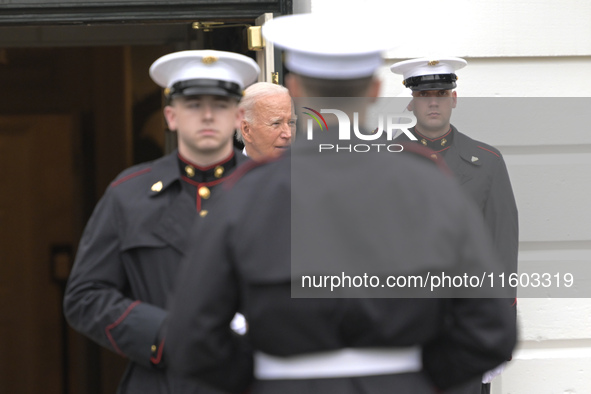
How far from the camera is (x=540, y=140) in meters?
3.91

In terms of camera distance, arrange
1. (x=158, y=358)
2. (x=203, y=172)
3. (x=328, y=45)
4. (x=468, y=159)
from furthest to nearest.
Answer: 1. (x=468, y=159)
2. (x=203, y=172)
3. (x=158, y=358)
4. (x=328, y=45)

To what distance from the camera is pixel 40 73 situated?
6.62 metres

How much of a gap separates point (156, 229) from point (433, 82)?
1.46 meters

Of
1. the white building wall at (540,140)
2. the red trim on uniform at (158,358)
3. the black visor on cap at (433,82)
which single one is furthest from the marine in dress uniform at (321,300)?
the white building wall at (540,140)

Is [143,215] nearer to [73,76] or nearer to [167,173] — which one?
[167,173]

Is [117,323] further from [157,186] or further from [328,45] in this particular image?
[328,45]

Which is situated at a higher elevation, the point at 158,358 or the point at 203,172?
the point at 203,172

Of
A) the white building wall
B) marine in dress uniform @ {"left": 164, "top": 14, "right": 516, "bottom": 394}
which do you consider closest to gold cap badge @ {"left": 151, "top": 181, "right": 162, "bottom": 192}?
marine in dress uniform @ {"left": 164, "top": 14, "right": 516, "bottom": 394}

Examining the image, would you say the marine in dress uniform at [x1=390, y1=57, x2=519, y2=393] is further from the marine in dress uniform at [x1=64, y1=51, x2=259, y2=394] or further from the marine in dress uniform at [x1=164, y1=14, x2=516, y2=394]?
the marine in dress uniform at [x1=164, y1=14, x2=516, y2=394]

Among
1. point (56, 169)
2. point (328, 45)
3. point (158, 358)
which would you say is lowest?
point (56, 169)

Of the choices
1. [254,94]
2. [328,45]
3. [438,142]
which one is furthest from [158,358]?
[438,142]

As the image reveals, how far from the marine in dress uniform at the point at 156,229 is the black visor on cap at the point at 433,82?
113 centimetres

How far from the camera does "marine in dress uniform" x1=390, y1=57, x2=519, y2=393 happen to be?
10.6 ft

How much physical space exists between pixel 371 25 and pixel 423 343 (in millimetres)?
615
